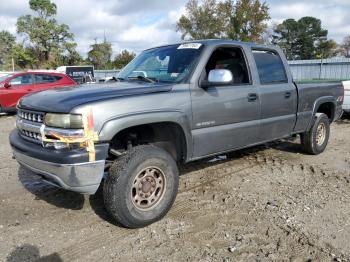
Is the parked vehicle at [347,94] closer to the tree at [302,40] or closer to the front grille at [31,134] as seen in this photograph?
the front grille at [31,134]

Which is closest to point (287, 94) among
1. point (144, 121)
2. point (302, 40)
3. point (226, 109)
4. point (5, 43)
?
point (226, 109)

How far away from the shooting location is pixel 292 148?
7.28 meters

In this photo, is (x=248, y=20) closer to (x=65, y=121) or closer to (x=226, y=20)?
(x=226, y=20)

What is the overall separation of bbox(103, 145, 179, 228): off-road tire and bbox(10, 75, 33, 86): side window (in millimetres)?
11345

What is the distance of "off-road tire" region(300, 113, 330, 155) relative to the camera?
643 cm

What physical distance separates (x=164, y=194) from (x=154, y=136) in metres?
0.71

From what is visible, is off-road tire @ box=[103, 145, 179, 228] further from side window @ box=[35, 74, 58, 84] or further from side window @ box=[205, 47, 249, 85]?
side window @ box=[35, 74, 58, 84]

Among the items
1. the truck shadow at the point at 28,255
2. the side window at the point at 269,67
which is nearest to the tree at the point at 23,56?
the side window at the point at 269,67

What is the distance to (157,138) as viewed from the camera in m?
4.28

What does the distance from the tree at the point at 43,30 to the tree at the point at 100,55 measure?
3747 mm

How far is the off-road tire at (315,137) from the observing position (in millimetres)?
6430

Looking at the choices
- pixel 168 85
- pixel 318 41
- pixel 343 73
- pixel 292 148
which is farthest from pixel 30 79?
pixel 318 41

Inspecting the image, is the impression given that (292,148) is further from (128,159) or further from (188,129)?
(128,159)

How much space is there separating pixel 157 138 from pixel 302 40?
63851 millimetres
